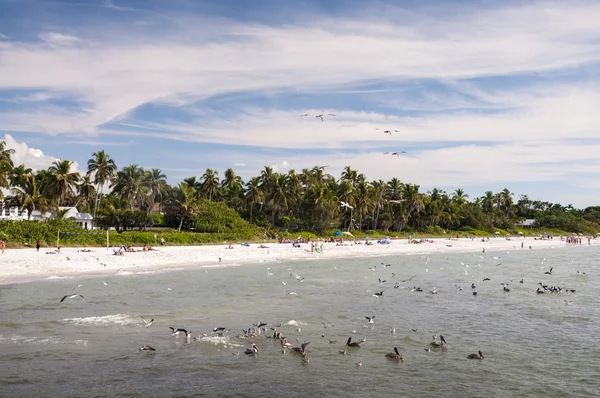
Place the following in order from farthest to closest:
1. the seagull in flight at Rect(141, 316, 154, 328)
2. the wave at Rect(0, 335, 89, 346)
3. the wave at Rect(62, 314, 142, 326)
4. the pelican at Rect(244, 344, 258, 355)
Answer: the wave at Rect(62, 314, 142, 326), the seagull in flight at Rect(141, 316, 154, 328), the wave at Rect(0, 335, 89, 346), the pelican at Rect(244, 344, 258, 355)

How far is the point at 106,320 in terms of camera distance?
22.8 metres

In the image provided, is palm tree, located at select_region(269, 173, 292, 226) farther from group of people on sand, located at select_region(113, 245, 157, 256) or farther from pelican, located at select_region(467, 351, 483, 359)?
pelican, located at select_region(467, 351, 483, 359)

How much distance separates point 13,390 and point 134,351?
14.8 feet

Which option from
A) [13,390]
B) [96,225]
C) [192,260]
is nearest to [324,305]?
[13,390]

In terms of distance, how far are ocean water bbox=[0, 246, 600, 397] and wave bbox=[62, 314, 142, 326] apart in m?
0.09

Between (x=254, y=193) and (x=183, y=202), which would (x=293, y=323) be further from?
(x=254, y=193)

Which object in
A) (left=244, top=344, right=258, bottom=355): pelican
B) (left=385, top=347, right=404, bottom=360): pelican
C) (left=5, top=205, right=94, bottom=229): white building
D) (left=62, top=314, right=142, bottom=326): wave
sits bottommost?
(left=62, top=314, right=142, bottom=326): wave

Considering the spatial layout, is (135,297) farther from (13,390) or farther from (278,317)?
(13,390)

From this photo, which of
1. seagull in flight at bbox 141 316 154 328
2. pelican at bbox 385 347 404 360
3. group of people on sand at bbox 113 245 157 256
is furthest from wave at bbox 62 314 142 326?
group of people on sand at bbox 113 245 157 256

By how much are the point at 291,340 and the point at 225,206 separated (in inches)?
2365

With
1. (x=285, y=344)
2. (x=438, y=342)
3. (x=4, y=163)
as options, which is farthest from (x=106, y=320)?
(x=4, y=163)

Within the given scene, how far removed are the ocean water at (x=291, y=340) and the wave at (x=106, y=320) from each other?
90 millimetres

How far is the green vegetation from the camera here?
62.9 metres

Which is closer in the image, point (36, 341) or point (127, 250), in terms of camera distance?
point (36, 341)
